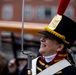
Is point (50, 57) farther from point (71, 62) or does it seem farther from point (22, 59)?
point (22, 59)

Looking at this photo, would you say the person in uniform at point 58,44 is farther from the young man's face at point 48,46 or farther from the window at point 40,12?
the window at point 40,12

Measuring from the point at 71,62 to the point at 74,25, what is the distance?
14.3 inches

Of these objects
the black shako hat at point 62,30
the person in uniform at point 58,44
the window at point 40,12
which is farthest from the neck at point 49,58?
the window at point 40,12

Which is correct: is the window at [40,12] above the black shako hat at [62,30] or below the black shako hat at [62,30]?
below

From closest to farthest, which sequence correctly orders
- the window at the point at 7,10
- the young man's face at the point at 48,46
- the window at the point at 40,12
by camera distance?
the young man's face at the point at 48,46
the window at the point at 40,12
the window at the point at 7,10

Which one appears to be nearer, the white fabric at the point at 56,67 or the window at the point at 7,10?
the white fabric at the point at 56,67

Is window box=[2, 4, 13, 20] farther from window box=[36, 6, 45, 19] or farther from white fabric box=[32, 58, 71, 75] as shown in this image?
white fabric box=[32, 58, 71, 75]

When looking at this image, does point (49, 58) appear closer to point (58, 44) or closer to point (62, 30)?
point (58, 44)

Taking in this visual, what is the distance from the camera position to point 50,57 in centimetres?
387

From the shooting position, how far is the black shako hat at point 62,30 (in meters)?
3.83

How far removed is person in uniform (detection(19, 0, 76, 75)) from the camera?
3.83 m

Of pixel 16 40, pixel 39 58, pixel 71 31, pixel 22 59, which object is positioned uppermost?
pixel 71 31

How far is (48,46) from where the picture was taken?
3840mm

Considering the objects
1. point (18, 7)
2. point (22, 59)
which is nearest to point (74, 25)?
point (22, 59)
